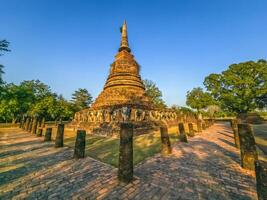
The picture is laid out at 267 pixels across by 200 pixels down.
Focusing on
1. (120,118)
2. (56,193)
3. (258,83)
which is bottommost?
(56,193)

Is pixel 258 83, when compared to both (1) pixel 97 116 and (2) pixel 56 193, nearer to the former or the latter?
(1) pixel 97 116

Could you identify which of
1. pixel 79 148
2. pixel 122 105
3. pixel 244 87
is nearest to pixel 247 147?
pixel 79 148

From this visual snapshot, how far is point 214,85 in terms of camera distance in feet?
124

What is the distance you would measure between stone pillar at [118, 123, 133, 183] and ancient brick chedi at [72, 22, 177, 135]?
24.6 feet

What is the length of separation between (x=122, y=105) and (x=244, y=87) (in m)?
33.1

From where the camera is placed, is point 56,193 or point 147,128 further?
point 147,128

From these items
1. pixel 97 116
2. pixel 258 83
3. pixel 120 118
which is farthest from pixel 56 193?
pixel 258 83

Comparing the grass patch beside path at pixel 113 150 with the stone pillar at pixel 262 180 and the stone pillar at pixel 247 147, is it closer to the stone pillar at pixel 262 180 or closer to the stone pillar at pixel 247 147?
the stone pillar at pixel 247 147

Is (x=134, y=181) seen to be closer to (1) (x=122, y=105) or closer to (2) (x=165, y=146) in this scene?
(2) (x=165, y=146)

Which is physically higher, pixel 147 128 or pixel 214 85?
pixel 214 85

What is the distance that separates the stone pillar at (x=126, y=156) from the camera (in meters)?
3.68

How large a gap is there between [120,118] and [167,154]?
301 inches

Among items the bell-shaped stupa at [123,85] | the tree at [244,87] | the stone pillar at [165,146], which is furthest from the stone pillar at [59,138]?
the tree at [244,87]

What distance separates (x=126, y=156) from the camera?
12.9 ft
